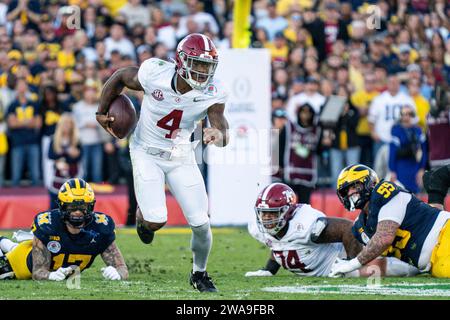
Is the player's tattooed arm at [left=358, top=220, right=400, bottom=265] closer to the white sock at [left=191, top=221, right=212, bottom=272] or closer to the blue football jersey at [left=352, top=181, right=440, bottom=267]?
the blue football jersey at [left=352, top=181, right=440, bottom=267]

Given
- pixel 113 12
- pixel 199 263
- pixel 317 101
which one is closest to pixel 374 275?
pixel 199 263

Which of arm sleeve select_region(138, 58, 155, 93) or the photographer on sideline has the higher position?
arm sleeve select_region(138, 58, 155, 93)

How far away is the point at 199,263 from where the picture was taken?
26.4 feet

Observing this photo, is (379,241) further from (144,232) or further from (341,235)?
(144,232)

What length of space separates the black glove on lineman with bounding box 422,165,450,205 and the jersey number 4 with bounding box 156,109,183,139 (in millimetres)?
2486

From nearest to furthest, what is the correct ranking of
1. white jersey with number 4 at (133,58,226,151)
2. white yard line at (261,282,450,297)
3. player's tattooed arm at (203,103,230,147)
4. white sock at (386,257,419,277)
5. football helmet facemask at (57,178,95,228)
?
player's tattooed arm at (203,103,230,147) < white yard line at (261,282,450,297) < white jersey with number 4 at (133,58,226,151) < football helmet facemask at (57,178,95,228) < white sock at (386,257,419,277)

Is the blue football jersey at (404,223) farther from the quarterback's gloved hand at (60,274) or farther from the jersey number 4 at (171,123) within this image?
the quarterback's gloved hand at (60,274)

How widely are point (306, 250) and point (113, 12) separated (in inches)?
336

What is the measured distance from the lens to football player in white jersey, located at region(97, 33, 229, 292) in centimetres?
797

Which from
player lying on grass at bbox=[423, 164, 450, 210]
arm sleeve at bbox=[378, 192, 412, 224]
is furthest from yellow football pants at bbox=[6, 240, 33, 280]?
player lying on grass at bbox=[423, 164, 450, 210]

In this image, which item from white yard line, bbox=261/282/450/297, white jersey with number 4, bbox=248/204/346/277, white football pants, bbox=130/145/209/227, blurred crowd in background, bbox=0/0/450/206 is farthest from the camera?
blurred crowd in background, bbox=0/0/450/206

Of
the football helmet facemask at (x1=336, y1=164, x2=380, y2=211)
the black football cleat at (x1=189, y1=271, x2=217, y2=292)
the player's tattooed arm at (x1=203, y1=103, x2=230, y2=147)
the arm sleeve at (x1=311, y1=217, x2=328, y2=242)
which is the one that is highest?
the player's tattooed arm at (x1=203, y1=103, x2=230, y2=147)

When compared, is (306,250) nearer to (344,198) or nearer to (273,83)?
(344,198)

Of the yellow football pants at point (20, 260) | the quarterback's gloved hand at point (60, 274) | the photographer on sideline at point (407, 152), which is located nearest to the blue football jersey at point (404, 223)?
the quarterback's gloved hand at point (60, 274)
